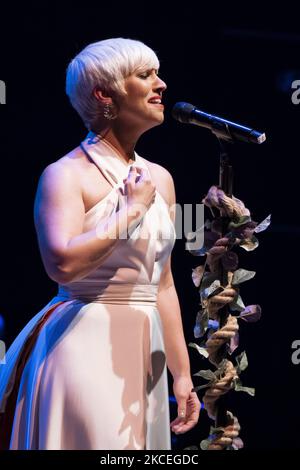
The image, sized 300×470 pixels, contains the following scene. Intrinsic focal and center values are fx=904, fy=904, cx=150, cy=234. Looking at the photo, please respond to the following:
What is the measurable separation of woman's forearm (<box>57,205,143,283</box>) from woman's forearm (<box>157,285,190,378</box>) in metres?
0.36

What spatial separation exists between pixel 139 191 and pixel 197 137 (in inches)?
50.1

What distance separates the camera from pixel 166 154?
10.4 feet

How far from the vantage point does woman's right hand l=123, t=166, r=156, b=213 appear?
77.9 inches

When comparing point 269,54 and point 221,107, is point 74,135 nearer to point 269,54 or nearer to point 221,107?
point 221,107

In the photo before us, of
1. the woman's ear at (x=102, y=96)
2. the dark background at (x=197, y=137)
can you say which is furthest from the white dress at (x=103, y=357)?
the dark background at (x=197, y=137)

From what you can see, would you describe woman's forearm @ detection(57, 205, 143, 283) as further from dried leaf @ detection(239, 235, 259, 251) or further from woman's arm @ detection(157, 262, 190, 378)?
woman's arm @ detection(157, 262, 190, 378)

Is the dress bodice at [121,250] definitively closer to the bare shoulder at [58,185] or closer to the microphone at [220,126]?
the bare shoulder at [58,185]

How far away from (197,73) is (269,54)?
0.28 meters

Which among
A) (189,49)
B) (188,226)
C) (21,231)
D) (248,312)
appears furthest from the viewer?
(189,49)

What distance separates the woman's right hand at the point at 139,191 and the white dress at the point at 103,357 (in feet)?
0.16

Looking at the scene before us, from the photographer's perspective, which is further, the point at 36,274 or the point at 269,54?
the point at 269,54

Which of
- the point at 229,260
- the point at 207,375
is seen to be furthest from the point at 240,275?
the point at 207,375

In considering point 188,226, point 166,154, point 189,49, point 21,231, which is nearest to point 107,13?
point 189,49

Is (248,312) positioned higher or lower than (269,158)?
lower
